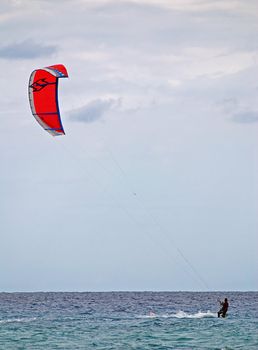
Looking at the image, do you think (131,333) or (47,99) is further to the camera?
(131,333)

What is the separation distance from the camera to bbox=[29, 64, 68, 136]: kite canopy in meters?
34.2

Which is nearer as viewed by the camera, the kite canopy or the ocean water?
the ocean water

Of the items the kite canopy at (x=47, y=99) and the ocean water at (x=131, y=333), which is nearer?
the ocean water at (x=131, y=333)

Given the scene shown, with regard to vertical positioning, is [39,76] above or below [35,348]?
above

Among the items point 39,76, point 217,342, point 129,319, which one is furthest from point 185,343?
point 129,319

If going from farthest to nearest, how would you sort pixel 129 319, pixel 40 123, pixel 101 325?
pixel 129 319 < pixel 101 325 < pixel 40 123

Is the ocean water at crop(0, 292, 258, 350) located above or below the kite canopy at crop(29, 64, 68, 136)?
below

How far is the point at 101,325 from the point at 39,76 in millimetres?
14524

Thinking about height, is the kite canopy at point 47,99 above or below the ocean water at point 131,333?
above

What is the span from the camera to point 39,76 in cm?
3472

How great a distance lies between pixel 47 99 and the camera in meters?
34.3

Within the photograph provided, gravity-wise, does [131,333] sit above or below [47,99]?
below

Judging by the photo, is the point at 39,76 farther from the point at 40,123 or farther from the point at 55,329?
the point at 55,329

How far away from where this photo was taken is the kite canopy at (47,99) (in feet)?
112
